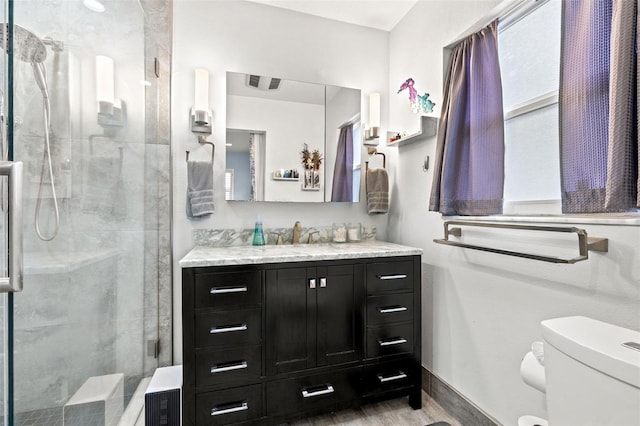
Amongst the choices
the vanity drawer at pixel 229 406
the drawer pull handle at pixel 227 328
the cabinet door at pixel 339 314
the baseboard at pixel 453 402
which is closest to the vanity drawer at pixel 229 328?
the drawer pull handle at pixel 227 328

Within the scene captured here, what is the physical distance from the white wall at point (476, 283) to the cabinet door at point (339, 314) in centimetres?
55

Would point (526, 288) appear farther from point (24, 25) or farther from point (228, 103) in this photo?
point (24, 25)

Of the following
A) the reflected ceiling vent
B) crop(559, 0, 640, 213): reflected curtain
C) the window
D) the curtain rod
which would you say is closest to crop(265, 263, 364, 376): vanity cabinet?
the window

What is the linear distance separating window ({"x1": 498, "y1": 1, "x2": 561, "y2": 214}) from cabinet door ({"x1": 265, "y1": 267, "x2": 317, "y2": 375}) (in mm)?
1093

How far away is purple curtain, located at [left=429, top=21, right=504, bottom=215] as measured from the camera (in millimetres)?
1416

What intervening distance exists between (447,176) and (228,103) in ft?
4.76

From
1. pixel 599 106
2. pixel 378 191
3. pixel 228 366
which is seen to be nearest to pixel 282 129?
pixel 378 191

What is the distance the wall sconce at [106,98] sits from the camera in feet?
4.54

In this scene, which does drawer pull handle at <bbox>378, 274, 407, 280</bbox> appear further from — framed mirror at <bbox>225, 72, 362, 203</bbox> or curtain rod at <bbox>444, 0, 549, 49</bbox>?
curtain rod at <bbox>444, 0, 549, 49</bbox>

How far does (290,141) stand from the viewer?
2.06 m

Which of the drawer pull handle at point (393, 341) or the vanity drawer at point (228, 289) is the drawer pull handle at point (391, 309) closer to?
the drawer pull handle at point (393, 341)

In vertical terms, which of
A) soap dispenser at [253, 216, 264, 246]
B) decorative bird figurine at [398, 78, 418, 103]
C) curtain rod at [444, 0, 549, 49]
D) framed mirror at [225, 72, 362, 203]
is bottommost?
soap dispenser at [253, 216, 264, 246]

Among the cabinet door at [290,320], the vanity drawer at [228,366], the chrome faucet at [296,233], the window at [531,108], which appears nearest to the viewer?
the window at [531,108]

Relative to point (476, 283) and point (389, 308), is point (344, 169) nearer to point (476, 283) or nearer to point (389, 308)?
point (389, 308)
